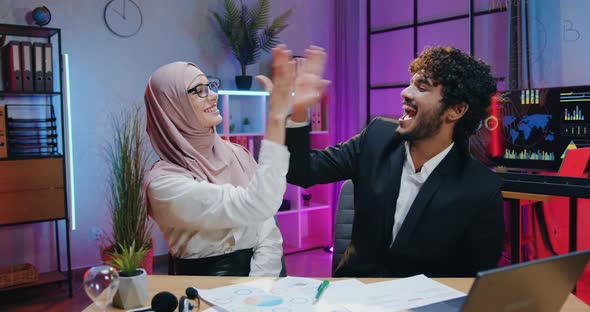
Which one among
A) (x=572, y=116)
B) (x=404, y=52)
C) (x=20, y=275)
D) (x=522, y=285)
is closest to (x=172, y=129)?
(x=522, y=285)

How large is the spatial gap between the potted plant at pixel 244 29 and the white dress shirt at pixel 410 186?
3063 mm

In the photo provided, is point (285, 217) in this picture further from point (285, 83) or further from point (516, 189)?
point (285, 83)

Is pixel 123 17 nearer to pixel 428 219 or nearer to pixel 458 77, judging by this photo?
pixel 458 77

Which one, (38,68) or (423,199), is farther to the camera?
(38,68)

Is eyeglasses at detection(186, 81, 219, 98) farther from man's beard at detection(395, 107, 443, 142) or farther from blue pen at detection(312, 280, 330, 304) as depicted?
blue pen at detection(312, 280, 330, 304)

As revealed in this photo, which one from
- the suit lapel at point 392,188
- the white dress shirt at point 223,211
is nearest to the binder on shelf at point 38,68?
the white dress shirt at point 223,211

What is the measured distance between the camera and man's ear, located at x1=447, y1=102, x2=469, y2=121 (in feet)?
6.13

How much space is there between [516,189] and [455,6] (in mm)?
2203

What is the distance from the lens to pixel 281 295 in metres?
1.37

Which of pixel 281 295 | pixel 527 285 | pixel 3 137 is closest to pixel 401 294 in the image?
pixel 281 295

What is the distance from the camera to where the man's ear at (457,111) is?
6.13ft

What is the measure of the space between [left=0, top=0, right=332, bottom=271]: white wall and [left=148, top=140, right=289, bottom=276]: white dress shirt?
8.65 feet

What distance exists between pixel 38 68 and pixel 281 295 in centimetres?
304

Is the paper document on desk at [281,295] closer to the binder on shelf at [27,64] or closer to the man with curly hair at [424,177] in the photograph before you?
the man with curly hair at [424,177]
